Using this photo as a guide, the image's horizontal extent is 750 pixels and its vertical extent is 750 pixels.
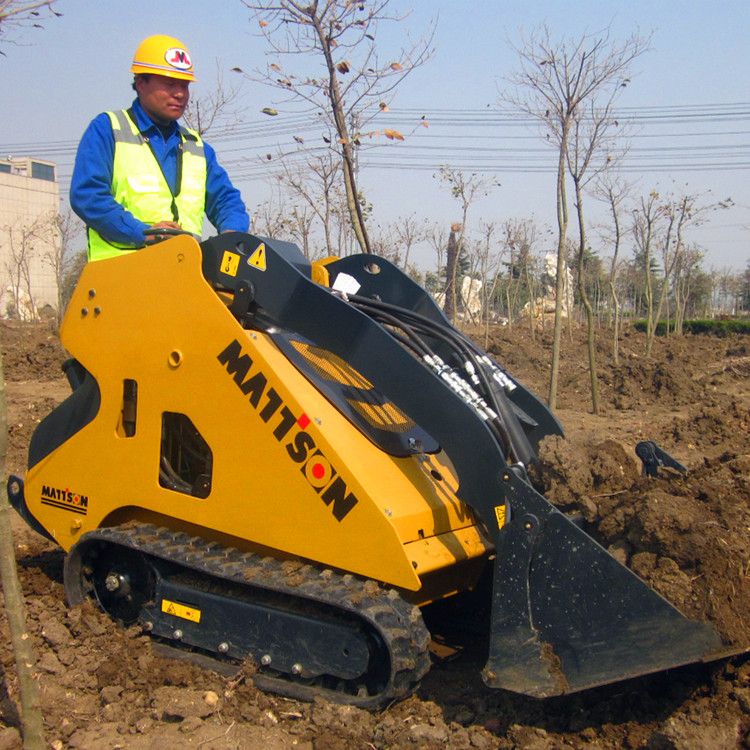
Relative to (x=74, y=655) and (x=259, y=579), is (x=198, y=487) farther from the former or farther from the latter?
(x=74, y=655)

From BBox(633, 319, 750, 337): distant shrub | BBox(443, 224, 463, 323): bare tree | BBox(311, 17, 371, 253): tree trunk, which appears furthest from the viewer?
BBox(633, 319, 750, 337): distant shrub

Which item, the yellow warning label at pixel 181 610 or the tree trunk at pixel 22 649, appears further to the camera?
the yellow warning label at pixel 181 610

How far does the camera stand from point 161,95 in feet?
16.2

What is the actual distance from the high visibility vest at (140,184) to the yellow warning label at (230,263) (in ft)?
2.59

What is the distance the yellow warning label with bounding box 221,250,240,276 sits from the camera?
4.39 metres

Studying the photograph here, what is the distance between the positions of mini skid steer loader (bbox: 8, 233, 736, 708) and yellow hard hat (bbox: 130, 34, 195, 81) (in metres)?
1.06

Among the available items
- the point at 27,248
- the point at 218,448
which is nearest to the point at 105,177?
the point at 218,448

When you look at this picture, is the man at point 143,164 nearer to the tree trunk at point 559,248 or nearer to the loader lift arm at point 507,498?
the loader lift arm at point 507,498

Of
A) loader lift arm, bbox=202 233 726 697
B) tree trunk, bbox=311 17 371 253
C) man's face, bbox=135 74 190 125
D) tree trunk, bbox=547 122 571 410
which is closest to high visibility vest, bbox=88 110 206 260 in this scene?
man's face, bbox=135 74 190 125

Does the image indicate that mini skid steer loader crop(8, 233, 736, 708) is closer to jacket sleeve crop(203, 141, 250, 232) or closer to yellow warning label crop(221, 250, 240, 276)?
yellow warning label crop(221, 250, 240, 276)

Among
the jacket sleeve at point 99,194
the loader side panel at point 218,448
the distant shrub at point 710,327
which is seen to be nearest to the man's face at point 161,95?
Answer: the jacket sleeve at point 99,194

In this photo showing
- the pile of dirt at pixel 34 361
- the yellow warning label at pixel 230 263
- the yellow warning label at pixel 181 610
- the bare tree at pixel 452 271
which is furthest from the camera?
the bare tree at pixel 452 271

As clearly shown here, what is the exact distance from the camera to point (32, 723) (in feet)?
10.5

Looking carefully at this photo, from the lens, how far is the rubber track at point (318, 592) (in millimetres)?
3646
